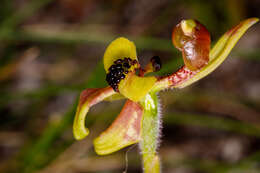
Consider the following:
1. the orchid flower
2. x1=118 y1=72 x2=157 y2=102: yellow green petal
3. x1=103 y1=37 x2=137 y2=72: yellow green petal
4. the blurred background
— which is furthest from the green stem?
the blurred background

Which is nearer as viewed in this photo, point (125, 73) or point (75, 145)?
point (125, 73)

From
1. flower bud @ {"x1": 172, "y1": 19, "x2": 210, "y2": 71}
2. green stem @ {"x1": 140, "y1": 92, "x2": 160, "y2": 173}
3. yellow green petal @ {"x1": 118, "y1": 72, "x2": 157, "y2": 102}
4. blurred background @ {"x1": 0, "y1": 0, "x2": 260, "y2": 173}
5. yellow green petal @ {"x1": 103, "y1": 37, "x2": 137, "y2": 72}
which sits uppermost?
blurred background @ {"x1": 0, "y1": 0, "x2": 260, "y2": 173}

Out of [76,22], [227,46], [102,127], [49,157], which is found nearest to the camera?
[227,46]

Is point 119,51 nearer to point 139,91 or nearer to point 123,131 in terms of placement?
point 139,91

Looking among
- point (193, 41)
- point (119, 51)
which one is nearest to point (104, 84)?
point (119, 51)

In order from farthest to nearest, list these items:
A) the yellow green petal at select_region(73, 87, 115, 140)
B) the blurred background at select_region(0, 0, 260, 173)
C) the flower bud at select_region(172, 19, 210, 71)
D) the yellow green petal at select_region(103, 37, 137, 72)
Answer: the blurred background at select_region(0, 0, 260, 173), the yellow green petal at select_region(103, 37, 137, 72), the yellow green petal at select_region(73, 87, 115, 140), the flower bud at select_region(172, 19, 210, 71)

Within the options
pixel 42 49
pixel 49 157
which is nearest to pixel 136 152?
pixel 49 157

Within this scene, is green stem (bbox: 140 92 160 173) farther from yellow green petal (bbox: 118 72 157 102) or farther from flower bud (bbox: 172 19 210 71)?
flower bud (bbox: 172 19 210 71)

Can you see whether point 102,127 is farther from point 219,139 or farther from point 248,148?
point 248,148
